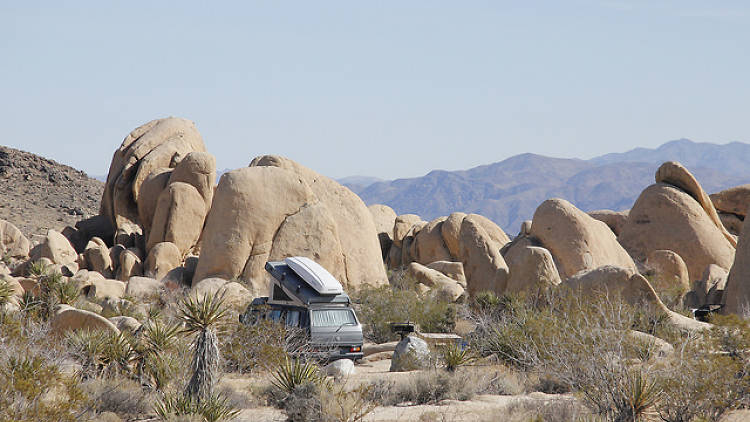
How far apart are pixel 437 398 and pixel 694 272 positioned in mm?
23408

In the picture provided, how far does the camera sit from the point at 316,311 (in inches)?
715

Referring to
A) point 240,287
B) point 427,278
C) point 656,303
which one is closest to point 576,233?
point 427,278

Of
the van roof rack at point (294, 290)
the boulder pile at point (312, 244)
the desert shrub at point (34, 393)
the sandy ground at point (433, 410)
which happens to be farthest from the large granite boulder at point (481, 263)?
the desert shrub at point (34, 393)

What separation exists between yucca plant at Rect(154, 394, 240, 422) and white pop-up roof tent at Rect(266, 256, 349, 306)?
644cm

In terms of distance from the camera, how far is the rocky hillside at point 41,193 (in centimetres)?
5851

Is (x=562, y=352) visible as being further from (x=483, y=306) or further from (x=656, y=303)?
(x=483, y=306)

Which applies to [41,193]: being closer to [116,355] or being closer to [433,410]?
[116,355]

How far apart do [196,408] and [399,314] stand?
14.2 metres

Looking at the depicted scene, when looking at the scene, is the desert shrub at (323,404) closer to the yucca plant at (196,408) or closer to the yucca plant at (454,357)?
the yucca plant at (196,408)

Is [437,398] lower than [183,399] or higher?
lower

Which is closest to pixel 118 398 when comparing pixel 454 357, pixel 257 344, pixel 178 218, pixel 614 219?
pixel 257 344

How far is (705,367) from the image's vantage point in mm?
11641

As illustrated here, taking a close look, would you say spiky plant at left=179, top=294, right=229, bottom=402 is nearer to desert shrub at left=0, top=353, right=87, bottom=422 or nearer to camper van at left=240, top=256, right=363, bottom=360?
desert shrub at left=0, top=353, right=87, bottom=422

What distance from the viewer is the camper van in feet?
58.8
